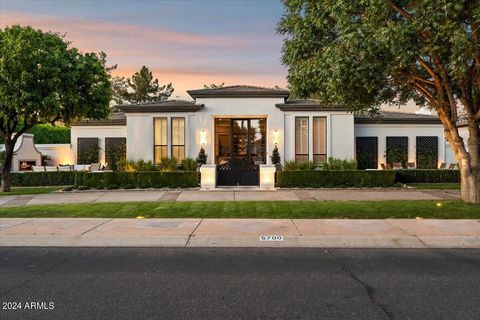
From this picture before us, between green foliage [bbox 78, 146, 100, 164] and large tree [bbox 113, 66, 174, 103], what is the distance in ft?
120

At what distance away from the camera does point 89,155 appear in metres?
27.1

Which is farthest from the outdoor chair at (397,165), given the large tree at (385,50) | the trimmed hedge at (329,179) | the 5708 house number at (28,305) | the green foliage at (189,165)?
the 5708 house number at (28,305)

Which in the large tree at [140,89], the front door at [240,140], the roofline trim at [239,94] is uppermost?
the large tree at [140,89]

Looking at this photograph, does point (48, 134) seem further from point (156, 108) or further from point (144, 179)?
point (144, 179)

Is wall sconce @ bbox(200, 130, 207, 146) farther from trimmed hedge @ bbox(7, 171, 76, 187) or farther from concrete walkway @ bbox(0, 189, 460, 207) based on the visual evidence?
trimmed hedge @ bbox(7, 171, 76, 187)

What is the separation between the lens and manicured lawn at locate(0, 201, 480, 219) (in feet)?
35.7

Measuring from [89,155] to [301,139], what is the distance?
604 inches

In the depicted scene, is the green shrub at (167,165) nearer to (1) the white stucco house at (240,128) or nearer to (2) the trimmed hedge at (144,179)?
(2) the trimmed hedge at (144,179)

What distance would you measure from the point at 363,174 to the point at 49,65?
52.0 feet

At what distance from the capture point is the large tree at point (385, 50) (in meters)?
10.0

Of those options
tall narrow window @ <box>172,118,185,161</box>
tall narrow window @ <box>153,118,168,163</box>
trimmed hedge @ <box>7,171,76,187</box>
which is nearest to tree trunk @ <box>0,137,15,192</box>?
trimmed hedge @ <box>7,171,76,187</box>

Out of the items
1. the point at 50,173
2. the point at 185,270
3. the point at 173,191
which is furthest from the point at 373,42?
the point at 50,173

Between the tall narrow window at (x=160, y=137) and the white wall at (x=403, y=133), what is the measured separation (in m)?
13.4

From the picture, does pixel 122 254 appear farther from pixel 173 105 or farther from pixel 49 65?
pixel 173 105
